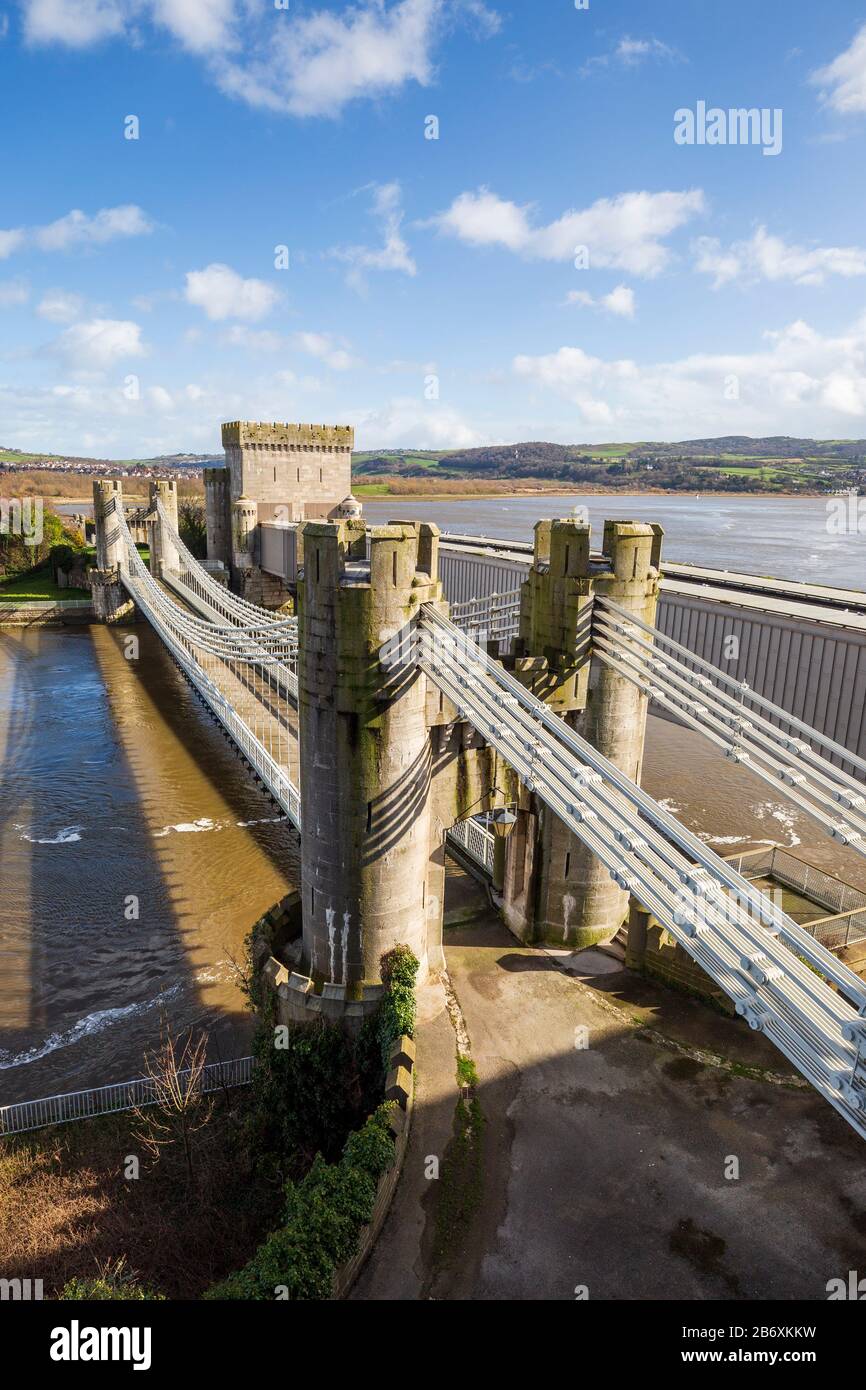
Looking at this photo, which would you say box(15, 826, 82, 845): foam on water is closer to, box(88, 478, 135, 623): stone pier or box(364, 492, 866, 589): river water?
box(364, 492, 866, 589): river water

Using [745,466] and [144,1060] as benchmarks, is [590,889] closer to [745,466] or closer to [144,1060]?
[144,1060]

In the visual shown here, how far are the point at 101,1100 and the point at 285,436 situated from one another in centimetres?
4020

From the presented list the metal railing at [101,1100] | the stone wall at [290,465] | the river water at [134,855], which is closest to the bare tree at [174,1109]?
the metal railing at [101,1100]

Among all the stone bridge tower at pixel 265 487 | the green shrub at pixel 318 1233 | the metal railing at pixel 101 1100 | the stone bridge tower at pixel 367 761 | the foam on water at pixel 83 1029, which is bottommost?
the foam on water at pixel 83 1029

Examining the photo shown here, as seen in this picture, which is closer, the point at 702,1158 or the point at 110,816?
the point at 702,1158

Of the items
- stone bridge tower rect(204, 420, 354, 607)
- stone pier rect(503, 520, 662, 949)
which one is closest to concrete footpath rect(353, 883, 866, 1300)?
stone pier rect(503, 520, 662, 949)

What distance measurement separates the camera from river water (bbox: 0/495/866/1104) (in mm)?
17312

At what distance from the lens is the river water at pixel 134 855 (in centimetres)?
1731

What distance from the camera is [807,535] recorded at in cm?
8562

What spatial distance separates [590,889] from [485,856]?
148 inches

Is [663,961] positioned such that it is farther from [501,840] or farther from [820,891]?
[820,891]

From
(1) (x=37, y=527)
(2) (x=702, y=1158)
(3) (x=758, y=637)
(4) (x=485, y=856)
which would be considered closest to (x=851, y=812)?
(2) (x=702, y=1158)

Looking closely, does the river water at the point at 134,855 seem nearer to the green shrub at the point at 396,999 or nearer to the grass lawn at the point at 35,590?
the green shrub at the point at 396,999

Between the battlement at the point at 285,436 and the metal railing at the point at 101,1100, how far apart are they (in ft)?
127
